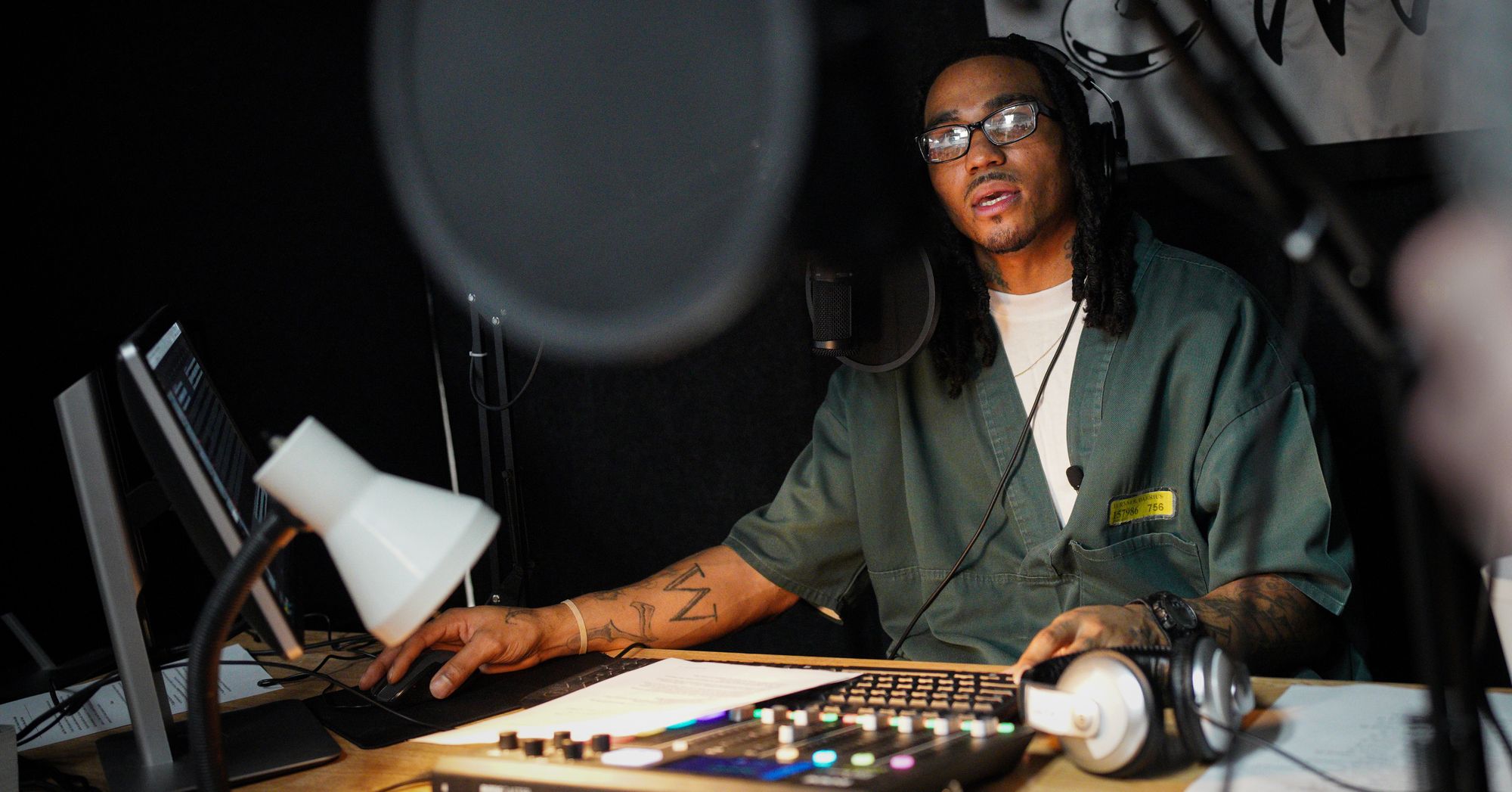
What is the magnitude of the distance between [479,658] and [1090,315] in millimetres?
Result: 848

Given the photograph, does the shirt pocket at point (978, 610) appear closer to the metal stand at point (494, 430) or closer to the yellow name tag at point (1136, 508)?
the yellow name tag at point (1136, 508)

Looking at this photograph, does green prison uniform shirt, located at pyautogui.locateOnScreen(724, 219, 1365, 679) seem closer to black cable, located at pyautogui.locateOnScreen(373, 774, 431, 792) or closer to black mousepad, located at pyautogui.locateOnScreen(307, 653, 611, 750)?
black mousepad, located at pyautogui.locateOnScreen(307, 653, 611, 750)

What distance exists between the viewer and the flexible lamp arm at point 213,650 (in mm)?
645

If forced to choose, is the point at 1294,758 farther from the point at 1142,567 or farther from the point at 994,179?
the point at 994,179

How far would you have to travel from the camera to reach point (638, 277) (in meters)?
2.44

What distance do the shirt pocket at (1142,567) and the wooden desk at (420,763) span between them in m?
0.40

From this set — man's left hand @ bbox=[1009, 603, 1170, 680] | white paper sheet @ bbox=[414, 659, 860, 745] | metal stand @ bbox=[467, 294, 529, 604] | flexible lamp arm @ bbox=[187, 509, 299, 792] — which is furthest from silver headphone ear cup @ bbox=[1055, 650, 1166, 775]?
metal stand @ bbox=[467, 294, 529, 604]

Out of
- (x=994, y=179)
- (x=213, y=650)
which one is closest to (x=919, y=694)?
(x=213, y=650)

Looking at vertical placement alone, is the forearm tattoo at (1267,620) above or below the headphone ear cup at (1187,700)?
below

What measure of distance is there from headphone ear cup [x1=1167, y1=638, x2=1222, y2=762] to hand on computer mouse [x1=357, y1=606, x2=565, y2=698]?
0.68 metres

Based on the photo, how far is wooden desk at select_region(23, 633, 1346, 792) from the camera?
774 millimetres

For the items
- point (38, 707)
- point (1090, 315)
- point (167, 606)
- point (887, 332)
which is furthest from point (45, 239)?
point (1090, 315)

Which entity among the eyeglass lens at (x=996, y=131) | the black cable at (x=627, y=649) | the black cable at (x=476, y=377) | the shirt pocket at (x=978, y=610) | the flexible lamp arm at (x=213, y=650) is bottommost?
the shirt pocket at (x=978, y=610)

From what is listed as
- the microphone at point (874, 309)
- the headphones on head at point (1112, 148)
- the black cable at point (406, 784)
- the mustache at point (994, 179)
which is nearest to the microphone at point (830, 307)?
the microphone at point (874, 309)
